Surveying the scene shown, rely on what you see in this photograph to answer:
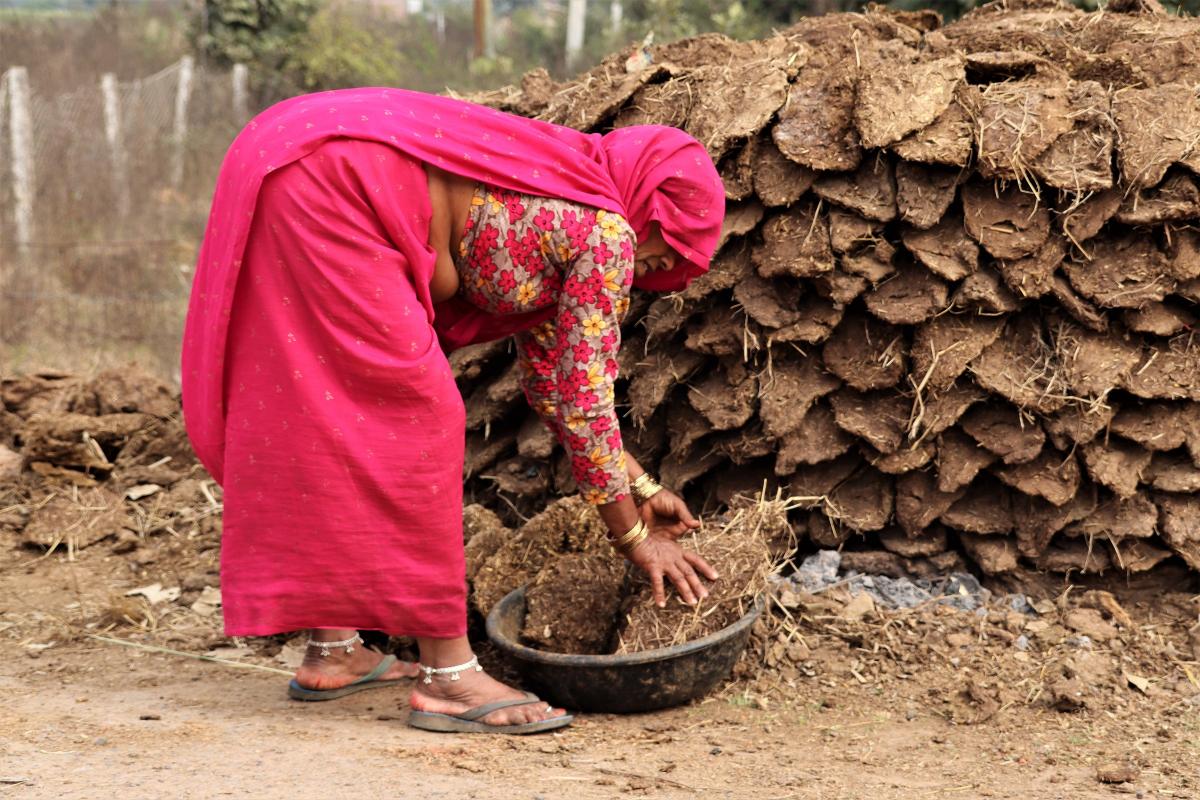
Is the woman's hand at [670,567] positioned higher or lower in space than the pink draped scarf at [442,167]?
lower

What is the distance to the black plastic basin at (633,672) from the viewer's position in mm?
2986

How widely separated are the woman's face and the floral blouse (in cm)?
14

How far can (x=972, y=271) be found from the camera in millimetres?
3611

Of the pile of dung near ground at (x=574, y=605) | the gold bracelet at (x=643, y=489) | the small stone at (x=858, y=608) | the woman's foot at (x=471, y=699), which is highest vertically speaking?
the gold bracelet at (x=643, y=489)

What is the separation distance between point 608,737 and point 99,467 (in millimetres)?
2693

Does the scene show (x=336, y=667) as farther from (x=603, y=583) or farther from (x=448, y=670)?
(x=603, y=583)

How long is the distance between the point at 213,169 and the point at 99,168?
2696 mm

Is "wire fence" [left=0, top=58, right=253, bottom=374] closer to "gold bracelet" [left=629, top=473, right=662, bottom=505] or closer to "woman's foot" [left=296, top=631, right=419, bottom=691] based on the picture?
"woman's foot" [left=296, top=631, right=419, bottom=691]

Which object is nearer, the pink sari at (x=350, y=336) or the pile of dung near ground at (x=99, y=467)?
the pink sari at (x=350, y=336)

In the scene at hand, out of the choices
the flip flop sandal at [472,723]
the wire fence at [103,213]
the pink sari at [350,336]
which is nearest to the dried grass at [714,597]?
the flip flop sandal at [472,723]

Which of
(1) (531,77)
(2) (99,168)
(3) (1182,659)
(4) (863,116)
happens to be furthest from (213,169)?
(3) (1182,659)

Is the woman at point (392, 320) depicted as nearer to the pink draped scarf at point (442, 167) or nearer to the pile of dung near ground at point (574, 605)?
the pink draped scarf at point (442, 167)

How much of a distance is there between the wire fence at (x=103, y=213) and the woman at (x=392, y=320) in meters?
4.07

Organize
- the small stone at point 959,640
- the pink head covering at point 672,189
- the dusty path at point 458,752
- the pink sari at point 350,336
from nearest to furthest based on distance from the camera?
the dusty path at point 458,752, the pink sari at point 350,336, the pink head covering at point 672,189, the small stone at point 959,640
